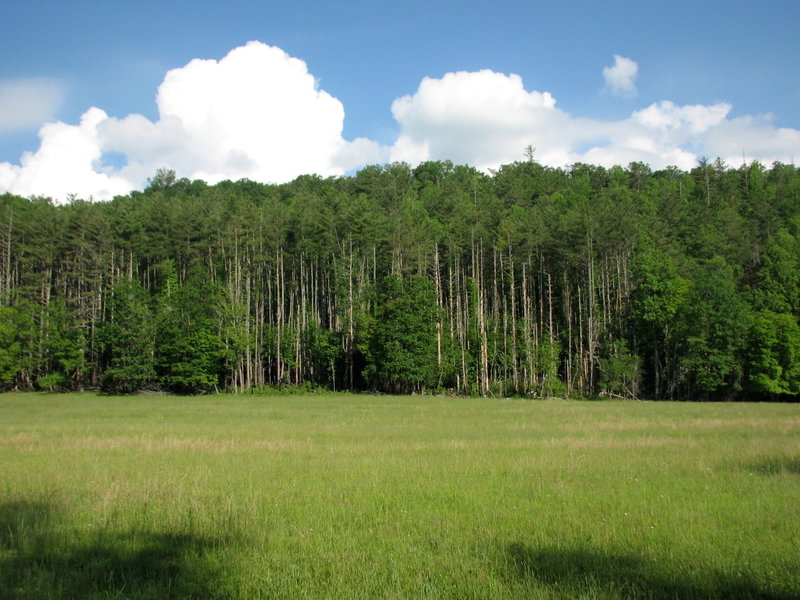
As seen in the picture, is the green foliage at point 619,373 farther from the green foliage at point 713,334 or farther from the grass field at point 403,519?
the grass field at point 403,519

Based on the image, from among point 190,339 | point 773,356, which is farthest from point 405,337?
point 773,356

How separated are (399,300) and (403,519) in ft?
177

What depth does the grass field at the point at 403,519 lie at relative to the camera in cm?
718

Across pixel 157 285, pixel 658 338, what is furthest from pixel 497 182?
pixel 157 285

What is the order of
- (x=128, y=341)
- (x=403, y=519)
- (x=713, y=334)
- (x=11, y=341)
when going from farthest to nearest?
(x=128, y=341), (x=11, y=341), (x=713, y=334), (x=403, y=519)

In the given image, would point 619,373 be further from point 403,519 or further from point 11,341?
point 11,341

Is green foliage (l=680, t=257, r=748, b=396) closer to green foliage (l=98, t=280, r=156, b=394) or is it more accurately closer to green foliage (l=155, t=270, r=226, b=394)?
green foliage (l=155, t=270, r=226, b=394)

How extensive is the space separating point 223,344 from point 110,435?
138ft

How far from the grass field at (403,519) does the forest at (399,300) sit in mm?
39983

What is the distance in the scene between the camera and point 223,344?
6519 cm

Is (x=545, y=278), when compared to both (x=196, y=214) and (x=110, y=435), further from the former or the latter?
(x=110, y=435)

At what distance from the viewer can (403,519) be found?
10016 mm

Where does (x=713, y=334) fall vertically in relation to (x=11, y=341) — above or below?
below

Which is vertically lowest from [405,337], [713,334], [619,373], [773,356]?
[619,373]
